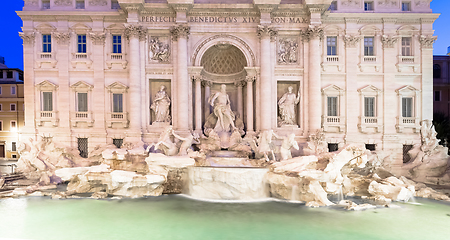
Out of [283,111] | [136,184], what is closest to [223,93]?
[283,111]

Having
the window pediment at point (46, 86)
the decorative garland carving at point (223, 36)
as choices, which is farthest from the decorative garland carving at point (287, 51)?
the window pediment at point (46, 86)

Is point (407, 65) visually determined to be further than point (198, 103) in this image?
Yes

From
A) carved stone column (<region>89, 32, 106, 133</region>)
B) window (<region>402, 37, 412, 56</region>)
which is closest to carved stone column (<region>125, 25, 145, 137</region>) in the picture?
carved stone column (<region>89, 32, 106, 133</region>)

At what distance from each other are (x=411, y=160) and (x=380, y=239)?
12.1 m

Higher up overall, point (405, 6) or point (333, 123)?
point (405, 6)

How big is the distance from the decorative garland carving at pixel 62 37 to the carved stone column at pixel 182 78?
7223 mm

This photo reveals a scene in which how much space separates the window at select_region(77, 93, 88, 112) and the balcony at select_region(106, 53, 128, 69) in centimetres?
274

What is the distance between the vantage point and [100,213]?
1096 cm

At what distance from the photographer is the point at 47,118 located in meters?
18.9

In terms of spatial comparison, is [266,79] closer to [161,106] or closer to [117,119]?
[161,106]

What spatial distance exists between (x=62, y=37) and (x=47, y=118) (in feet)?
18.2

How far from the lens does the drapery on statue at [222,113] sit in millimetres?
A: 18453

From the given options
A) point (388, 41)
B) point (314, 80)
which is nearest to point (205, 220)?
point (314, 80)

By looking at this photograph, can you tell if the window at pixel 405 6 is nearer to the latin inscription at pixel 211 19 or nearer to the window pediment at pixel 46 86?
the latin inscription at pixel 211 19
